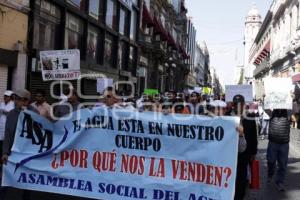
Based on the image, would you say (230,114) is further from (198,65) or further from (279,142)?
(198,65)

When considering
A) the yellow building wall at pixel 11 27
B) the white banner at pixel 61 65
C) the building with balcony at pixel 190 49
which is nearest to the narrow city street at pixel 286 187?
the white banner at pixel 61 65

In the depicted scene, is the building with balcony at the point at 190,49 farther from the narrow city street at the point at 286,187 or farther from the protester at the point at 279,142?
the protester at the point at 279,142

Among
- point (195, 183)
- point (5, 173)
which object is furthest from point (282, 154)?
point (5, 173)

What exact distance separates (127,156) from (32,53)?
9730mm

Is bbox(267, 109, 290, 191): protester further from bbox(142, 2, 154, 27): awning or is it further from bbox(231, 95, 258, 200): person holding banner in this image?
bbox(142, 2, 154, 27): awning

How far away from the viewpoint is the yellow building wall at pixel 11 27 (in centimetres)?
1359

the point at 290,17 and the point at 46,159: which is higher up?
the point at 290,17

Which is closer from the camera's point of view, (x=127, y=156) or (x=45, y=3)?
(x=127, y=156)

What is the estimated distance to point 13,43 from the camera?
14227 millimetres

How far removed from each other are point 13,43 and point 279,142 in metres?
8.62

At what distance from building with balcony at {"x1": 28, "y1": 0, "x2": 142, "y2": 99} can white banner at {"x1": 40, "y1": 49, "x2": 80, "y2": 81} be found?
497 cm

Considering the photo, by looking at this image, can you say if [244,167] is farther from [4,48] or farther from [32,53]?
[32,53]

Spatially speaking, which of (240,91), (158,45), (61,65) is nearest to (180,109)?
(61,65)

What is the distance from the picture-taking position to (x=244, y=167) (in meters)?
6.84
